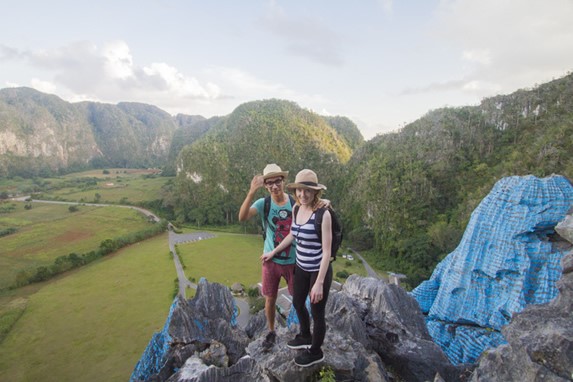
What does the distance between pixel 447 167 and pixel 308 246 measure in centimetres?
→ 4650

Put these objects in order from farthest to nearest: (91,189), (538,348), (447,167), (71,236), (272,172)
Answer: (91,189), (71,236), (447,167), (272,172), (538,348)

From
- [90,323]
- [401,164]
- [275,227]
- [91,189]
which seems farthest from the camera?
[91,189]

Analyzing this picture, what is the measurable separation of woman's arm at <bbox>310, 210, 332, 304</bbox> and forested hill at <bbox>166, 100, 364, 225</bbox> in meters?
64.3

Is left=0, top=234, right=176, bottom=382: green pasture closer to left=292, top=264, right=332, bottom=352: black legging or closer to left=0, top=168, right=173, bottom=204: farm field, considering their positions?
left=292, top=264, right=332, bottom=352: black legging

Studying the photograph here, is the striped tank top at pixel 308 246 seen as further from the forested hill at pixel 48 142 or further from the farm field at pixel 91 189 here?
the forested hill at pixel 48 142

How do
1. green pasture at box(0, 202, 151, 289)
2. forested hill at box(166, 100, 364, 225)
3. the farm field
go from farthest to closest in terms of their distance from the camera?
the farm field < forested hill at box(166, 100, 364, 225) < green pasture at box(0, 202, 151, 289)

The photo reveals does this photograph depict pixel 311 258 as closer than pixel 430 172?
Yes

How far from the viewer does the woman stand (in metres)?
4.23

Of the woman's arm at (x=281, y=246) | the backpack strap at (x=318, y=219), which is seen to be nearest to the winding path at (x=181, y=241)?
the woman's arm at (x=281, y=246)

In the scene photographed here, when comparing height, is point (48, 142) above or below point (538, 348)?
above

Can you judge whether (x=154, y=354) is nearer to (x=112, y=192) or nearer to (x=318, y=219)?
(x=318, y=219)

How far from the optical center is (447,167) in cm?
4459

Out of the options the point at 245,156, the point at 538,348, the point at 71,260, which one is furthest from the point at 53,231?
the point at 538,348

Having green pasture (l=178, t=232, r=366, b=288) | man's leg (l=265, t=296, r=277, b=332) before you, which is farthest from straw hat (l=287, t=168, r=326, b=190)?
green pasture (l=178, t=232, r=366, b=288)
